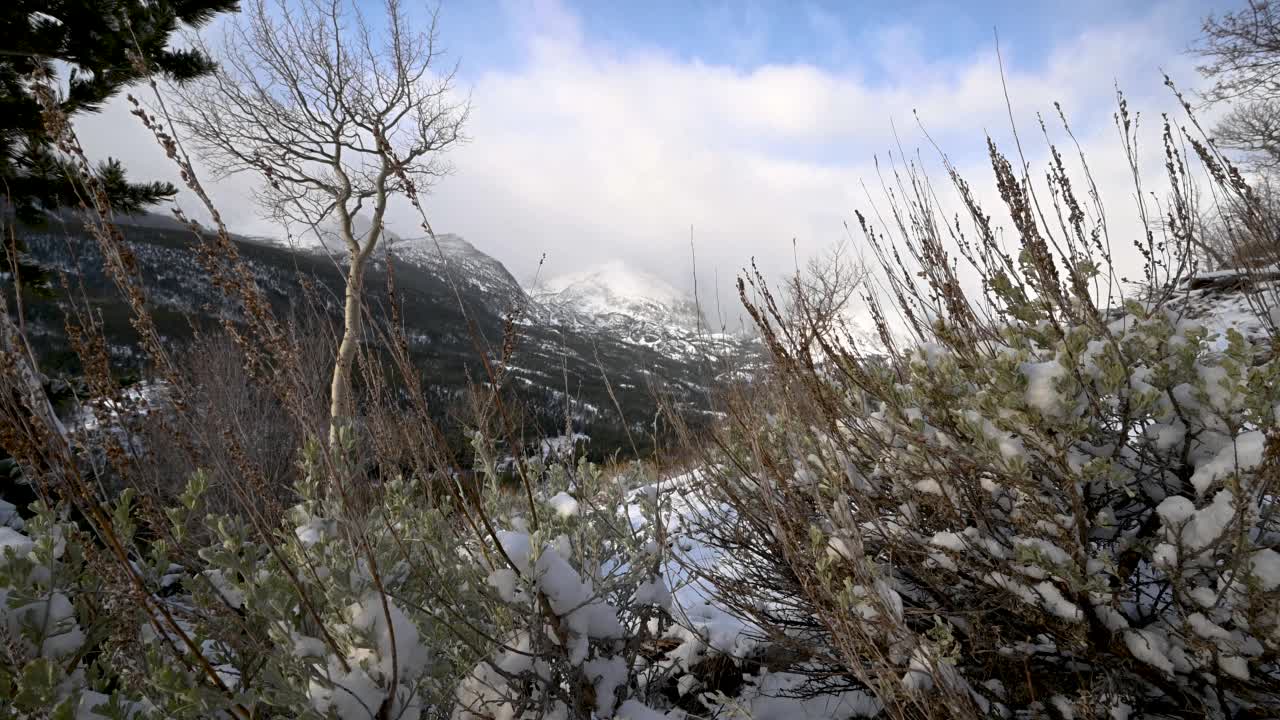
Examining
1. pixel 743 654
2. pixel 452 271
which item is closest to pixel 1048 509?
pixel 743 654

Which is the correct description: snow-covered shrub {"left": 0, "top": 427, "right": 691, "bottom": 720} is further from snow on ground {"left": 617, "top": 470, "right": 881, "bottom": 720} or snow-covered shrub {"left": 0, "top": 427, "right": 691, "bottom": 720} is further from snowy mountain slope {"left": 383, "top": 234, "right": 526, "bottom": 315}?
snowy mountain slope {"left": 383, "top": 234, "right": 526, "bottom": 315}

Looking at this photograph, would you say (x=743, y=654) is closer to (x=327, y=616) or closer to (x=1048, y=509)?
(x=1048, y=509)

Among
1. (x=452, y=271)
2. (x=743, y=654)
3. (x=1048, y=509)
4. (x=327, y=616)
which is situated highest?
(x=452, y=271)

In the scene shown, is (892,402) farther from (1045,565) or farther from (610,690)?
(610,690)

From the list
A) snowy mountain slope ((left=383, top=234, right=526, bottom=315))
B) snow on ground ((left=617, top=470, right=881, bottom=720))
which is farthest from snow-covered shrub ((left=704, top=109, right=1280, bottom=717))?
snowy mountain slope ((left=383, top=234, right=526, bottom=315))

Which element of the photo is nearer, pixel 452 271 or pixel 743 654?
pixel 452 271

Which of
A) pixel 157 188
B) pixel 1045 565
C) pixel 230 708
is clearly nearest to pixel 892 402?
pixel 1045 565

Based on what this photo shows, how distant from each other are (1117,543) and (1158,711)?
0.43 metres

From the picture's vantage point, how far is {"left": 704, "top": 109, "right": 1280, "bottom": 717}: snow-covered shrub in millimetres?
1240

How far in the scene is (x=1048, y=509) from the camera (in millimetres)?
1369

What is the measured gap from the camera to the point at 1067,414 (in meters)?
1.33

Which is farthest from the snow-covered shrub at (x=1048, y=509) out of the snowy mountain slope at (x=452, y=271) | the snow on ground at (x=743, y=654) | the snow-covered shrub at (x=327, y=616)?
the snowy mountain slope at (x=452, y=271)

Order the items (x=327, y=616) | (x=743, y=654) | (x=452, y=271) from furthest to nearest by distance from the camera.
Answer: (x=743, y=654) < (x=452, y=271) < (x=327, y=616)

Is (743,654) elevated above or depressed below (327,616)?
below
